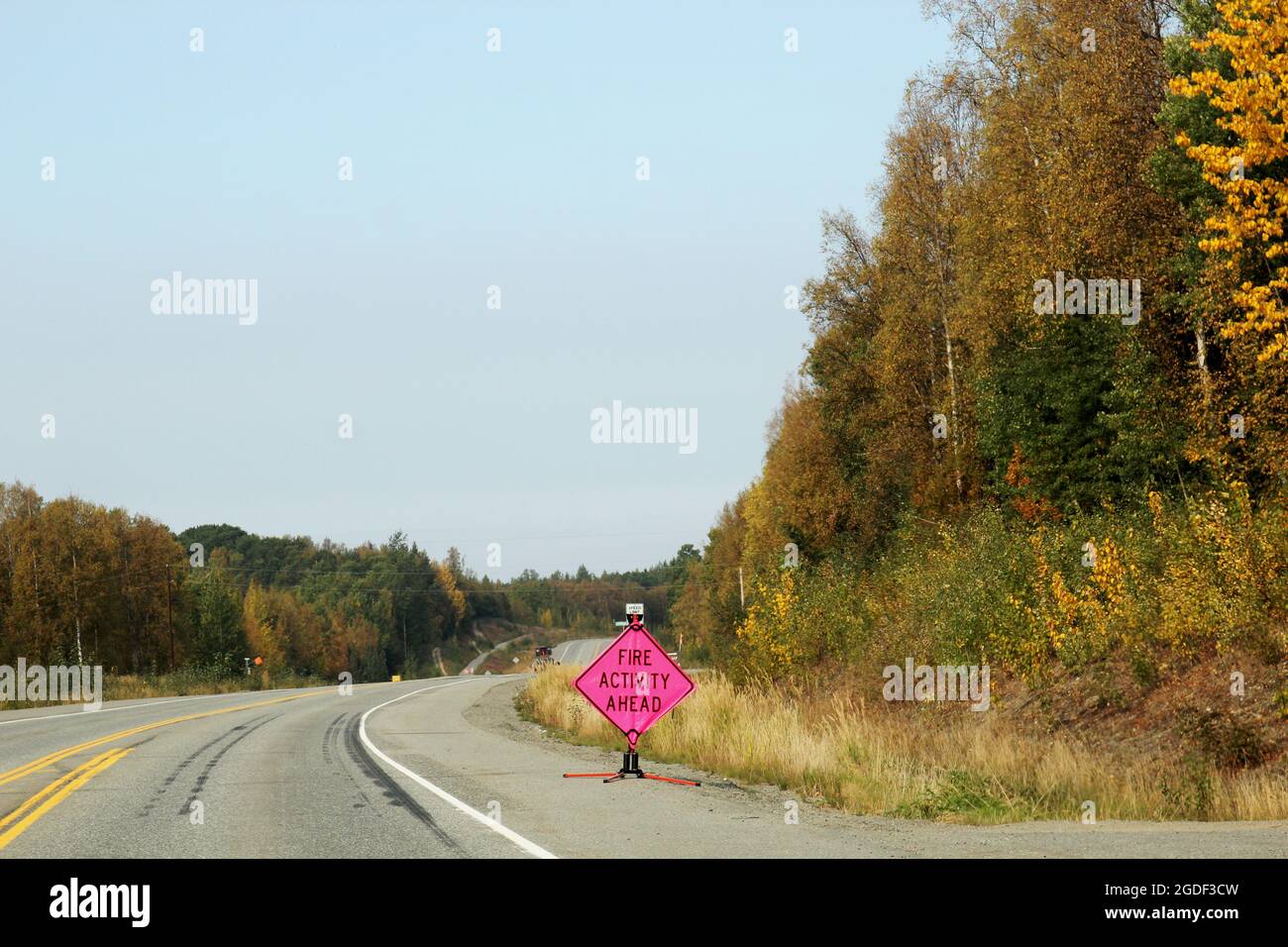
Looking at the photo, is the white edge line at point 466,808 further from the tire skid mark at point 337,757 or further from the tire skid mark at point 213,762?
the tire skid mark at point 213,762

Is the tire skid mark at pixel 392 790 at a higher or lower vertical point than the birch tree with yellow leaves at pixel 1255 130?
lower

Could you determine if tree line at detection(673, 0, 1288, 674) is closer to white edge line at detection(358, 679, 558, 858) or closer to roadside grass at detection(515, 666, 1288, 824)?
roadside grass at detection(515, 666, 1288, 824)

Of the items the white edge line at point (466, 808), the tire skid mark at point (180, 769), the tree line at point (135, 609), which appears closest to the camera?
the white edge line at point (466, 808)

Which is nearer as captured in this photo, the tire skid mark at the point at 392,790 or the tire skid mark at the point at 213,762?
the tire skid mark at the point at 392,790

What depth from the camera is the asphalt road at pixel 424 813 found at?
31.7 feet

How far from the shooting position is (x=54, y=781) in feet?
50.9

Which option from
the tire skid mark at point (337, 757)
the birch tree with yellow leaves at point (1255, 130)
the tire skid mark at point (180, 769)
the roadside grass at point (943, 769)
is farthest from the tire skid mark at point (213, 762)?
the birch tree with yellow leaves at point (1255, 130)

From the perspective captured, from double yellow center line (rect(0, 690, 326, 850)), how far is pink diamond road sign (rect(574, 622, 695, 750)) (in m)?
6.34

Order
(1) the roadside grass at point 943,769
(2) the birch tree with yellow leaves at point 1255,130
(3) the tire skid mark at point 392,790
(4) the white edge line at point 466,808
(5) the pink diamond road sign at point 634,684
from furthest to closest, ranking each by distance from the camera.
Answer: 1. (2) the birch tree with yellow leaves at point 1255,130
2. (5) the pink diamond road sign at point 634,684
3. (1) the roadside grass at point 943,769
4. (3) the tire skid mark at point 392,790
5. (4) the white edge line at point 466,808

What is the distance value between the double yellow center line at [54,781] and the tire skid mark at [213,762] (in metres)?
1.38

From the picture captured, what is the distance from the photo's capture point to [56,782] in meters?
15.3
